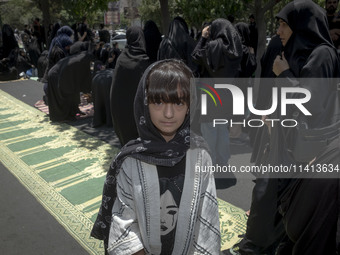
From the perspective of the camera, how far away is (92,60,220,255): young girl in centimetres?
153

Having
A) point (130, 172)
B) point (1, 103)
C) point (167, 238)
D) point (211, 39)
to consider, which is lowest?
point (1, 103)

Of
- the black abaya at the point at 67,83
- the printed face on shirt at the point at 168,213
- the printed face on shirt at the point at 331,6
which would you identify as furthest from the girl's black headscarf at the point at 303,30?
the black abaya at the point at 67,83

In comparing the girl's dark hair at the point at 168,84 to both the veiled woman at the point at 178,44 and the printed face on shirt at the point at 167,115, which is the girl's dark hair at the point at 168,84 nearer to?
the printed face on shirt at the point at 167,115

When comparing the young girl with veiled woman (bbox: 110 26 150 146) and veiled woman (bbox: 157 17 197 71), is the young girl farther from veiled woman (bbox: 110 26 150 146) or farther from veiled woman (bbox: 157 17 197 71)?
veiled woman (bbox: 157 17 197 71)

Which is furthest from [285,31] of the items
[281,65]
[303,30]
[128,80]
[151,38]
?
[151,38]

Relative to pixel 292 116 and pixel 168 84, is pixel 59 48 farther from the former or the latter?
pixel 168 84

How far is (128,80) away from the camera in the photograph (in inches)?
165

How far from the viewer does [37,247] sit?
309 cm

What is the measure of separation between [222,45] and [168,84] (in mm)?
2630

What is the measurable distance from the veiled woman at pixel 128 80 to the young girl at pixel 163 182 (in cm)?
266

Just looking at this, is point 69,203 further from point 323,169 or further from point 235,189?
point 323,169

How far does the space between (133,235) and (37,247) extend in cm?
203

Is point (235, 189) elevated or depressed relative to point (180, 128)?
depressed

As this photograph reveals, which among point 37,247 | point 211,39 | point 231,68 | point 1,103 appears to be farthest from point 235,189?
point 1,103
